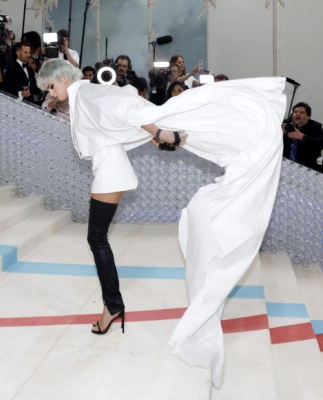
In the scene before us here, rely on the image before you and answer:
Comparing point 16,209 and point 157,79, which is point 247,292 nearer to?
point 16,209

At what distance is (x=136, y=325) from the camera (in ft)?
11.5

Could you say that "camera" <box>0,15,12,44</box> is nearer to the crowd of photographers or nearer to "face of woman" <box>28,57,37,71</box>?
the crowd of photographers

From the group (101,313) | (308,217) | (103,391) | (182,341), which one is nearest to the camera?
(103,391)

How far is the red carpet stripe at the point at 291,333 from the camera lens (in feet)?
12.1

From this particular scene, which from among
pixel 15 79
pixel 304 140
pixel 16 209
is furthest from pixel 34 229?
pixel 304 140

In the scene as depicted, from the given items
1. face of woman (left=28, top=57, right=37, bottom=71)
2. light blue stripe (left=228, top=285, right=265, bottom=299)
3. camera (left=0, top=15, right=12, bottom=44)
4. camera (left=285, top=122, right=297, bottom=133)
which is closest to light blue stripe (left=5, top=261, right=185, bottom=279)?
light blue stripe (left=228, top=285, right=265, bottom=299)

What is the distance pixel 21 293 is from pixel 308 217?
231 centimetres

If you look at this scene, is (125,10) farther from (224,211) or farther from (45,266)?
(224,211)

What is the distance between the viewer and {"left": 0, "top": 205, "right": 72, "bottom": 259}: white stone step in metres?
4.80

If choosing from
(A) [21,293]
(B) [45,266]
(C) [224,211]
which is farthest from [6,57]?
(C) [224,211]

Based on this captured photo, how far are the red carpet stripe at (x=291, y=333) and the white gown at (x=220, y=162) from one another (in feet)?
2.24

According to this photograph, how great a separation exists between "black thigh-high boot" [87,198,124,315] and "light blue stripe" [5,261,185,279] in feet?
3.43

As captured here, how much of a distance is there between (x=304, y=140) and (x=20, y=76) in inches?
100

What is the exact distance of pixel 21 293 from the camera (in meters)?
4.00
